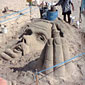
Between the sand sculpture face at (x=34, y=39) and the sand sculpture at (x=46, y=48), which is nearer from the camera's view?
the sand sculpture at (x=46, y=48)

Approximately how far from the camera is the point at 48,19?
7.54m

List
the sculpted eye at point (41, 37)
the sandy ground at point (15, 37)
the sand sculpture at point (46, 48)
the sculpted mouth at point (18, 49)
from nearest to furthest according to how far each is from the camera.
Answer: the sand sculpture at point (46, 48)
the sandy ground at point (15, 37)
the sculpted mouth at point (18, 49)
the sculpted eye at point (41, 37)

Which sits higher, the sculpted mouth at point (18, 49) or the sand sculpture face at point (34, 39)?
the sand sculpture face at point (34, 39)

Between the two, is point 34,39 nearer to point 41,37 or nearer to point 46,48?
point 41,37

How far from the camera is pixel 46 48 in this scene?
4719 mm

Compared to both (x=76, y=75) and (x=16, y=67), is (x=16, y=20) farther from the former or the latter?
(x=76, y=75)

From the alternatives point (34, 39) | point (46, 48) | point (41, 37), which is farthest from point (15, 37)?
→ point (46, 48)

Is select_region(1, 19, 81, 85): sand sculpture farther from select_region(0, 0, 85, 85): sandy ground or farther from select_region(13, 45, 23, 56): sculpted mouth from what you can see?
select_region(0, 0, 85, 85): sandy ground

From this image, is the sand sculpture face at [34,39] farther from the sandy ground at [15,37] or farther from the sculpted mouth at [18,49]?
the sandy ground at [15,37]

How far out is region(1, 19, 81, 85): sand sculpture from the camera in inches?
183

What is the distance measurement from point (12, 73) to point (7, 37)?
322cm

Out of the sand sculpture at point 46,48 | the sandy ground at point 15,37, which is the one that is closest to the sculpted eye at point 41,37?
the sand sculpture at point 46,48

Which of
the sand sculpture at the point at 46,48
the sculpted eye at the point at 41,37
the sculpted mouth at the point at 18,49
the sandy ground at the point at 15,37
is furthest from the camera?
the sculpted eye at the point at 41,37

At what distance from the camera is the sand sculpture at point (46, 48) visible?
4.64m
